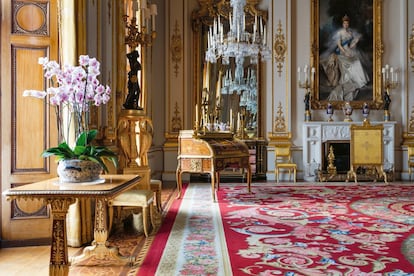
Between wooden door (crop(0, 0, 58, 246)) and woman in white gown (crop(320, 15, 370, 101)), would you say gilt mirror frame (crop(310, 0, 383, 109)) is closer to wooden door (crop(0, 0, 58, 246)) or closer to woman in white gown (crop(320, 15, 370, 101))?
woman in white gown (crop(320, 15, 370, 101))

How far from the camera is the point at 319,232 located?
3857 mm

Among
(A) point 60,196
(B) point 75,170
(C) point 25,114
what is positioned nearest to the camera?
(A) point 60,196

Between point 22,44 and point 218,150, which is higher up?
point 22,44

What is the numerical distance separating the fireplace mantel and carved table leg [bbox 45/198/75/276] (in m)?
A: 6.80

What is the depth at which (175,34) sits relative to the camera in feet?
28.7

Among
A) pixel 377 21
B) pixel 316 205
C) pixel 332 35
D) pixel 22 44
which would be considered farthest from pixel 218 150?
pixel 377 21

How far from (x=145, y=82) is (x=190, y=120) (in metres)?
1.67

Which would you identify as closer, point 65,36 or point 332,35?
point 65,36

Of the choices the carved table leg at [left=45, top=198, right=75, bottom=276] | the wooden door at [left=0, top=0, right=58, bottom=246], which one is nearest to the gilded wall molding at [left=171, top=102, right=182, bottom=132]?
the wooden door at [left=0, top=0, right=58, bottom=246]

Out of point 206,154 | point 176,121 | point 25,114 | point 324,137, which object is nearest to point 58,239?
point 25,114

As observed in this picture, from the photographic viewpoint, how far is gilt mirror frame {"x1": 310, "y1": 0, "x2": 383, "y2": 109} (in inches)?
346

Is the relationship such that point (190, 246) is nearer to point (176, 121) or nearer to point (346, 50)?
point (176, 121)

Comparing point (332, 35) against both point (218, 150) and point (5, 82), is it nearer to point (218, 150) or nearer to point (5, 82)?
point (218, 150)

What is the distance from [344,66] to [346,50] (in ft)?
1.11
